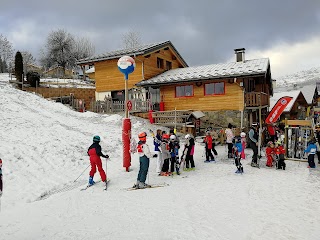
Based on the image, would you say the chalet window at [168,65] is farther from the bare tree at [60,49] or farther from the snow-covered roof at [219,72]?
the bare tree at [60,49]

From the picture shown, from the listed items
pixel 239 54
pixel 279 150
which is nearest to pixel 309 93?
pixel 239 54

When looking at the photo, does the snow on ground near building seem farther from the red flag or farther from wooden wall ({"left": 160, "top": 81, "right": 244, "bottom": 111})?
wooden wall ({"left": 160, "top": 81, "right": 244, "bottom": 111})

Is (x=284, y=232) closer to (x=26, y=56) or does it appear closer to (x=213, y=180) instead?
(x=213, y=180)

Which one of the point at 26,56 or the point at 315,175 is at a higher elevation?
the point at 26,56

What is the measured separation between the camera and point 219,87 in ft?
68.6

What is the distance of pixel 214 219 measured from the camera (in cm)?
591

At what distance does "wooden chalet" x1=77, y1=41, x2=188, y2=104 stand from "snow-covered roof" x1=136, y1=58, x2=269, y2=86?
1.41m

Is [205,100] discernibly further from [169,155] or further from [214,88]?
[169,155]

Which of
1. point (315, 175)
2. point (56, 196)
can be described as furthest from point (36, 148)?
point (315, 175)

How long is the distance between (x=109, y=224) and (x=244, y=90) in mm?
16480

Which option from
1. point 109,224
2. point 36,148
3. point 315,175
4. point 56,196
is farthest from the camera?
point 36,148

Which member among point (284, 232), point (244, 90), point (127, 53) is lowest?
point (284, 232)

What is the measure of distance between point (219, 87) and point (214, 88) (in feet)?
1.25

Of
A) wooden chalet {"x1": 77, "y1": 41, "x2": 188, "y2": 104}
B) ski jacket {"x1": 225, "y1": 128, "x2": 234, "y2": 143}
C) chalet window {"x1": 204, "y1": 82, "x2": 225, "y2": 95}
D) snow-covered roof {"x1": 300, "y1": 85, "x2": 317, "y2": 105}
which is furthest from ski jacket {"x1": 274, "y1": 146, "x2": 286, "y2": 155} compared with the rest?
snow-covered roof {"x1": 300, "y1": 85, "x2": 317, "y2": 105}
